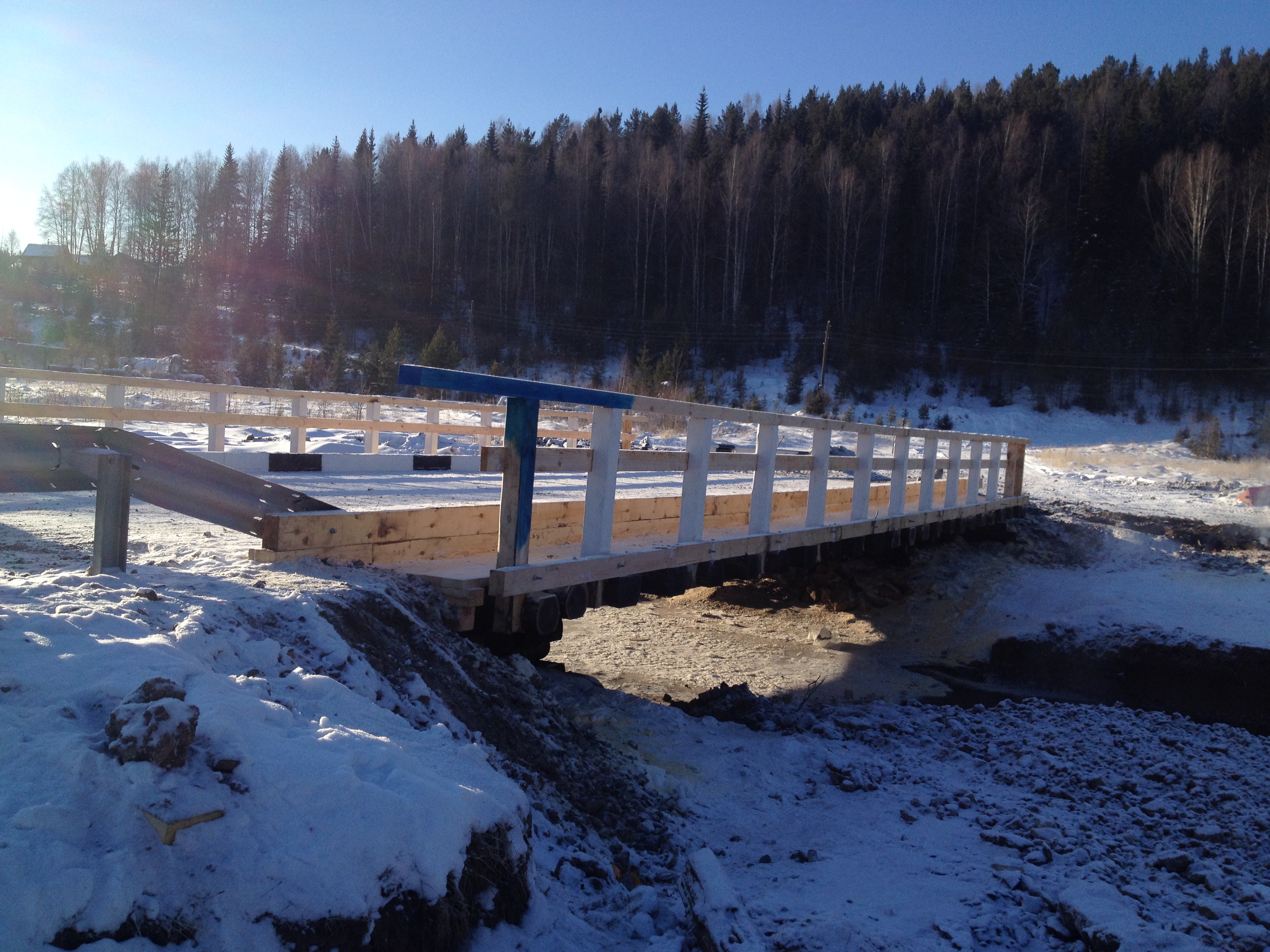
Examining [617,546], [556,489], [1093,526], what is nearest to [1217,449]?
[1093,526]

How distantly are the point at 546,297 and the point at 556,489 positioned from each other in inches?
1889

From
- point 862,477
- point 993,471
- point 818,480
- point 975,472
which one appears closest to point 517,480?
point 818,480

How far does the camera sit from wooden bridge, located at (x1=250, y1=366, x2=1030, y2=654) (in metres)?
4.86

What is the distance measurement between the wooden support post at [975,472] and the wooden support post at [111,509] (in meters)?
10.8

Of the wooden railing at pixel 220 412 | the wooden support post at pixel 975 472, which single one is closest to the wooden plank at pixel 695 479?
the wooden railing at pixel 220 412

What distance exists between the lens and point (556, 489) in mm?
9867

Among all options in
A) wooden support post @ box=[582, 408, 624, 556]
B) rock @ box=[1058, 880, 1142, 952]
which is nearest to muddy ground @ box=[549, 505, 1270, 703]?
wooden support post @ box=[582, 408, 624, 556]

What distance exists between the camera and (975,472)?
12898mm

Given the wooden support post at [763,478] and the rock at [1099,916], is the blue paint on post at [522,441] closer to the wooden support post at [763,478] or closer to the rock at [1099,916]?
the wooden support post at [763,478]

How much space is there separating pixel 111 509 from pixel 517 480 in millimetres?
1998

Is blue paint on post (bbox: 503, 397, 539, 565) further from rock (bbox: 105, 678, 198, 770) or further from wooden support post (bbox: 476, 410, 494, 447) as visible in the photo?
wooden support post (bbox: 476, 410, 494, 447)

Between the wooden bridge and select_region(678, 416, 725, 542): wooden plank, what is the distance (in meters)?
0.01

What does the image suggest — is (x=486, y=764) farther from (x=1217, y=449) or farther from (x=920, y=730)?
(x=1217, y=449)

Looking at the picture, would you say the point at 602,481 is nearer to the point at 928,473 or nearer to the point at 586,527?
the point at 586,527
